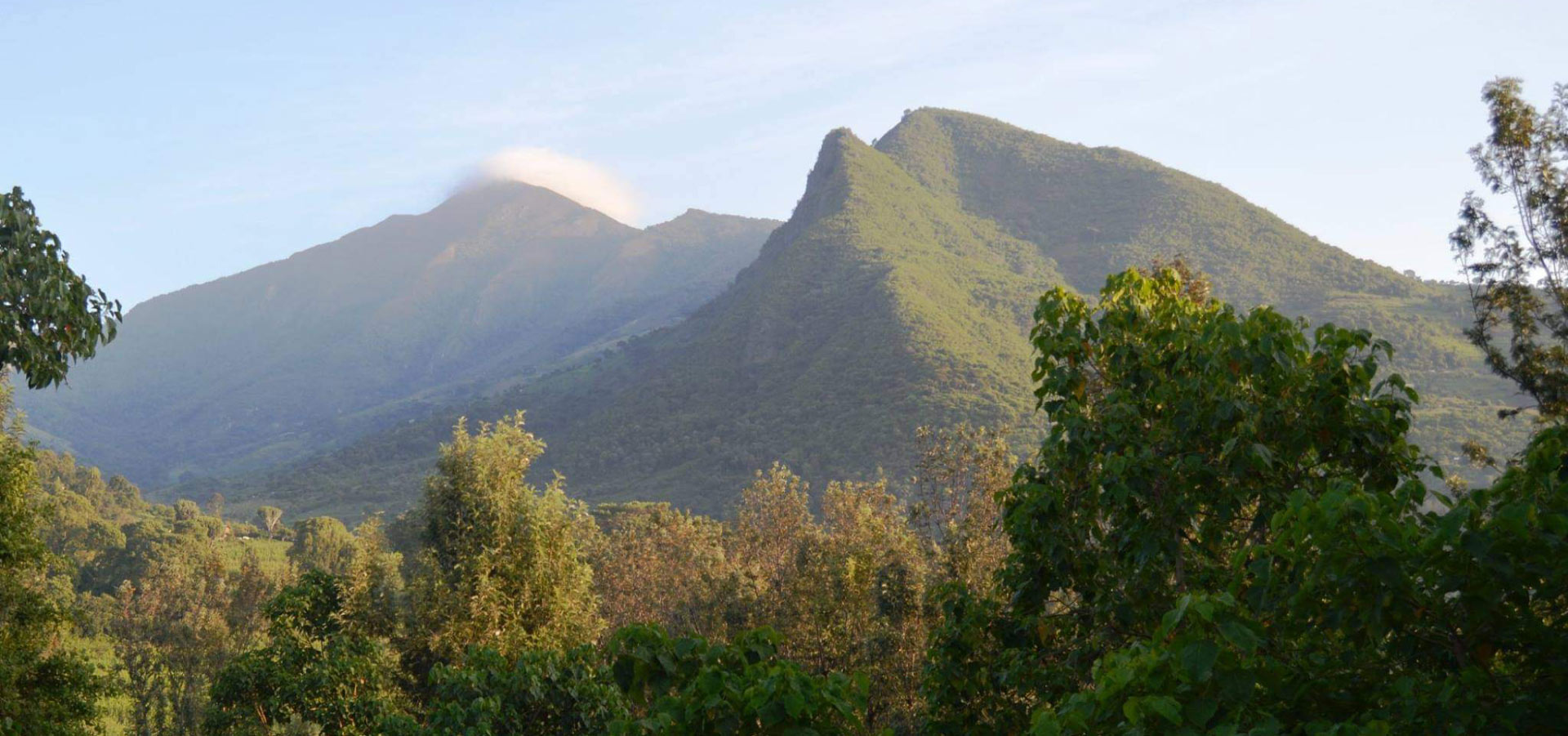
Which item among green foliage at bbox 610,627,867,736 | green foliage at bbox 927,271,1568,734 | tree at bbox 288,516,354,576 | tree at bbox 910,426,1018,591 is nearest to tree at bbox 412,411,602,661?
tree at bbox 910,426,1018,591

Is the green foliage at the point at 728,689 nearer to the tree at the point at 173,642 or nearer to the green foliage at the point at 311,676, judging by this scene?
the green foliage at the point at 311,676

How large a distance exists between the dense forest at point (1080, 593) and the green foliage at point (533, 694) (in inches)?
1.4

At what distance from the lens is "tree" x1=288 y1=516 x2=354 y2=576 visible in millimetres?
54200

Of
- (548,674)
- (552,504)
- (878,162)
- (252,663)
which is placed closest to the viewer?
(548,674)

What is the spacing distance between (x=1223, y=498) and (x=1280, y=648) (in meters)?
2.11

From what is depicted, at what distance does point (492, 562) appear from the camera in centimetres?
1459

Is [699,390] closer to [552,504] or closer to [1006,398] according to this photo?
[1006,398]

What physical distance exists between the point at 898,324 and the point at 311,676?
76.0 m

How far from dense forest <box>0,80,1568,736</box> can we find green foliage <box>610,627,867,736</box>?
16mm

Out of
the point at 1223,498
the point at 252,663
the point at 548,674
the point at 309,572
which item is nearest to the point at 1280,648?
the point at 1223,498

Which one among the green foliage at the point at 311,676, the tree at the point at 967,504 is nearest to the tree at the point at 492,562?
the green foliage at the point at 311,676

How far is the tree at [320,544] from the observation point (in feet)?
178

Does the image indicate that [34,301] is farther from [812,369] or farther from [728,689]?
[812,369]

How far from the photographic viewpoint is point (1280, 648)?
12.0 ft
